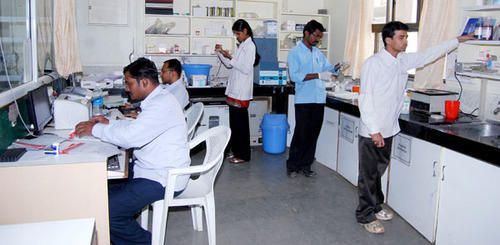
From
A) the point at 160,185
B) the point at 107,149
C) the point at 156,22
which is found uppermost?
the point at 156,22

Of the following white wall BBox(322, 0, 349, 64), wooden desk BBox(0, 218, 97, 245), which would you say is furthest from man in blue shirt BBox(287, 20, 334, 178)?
wooden desk BBox(0, 218, 97, 245)

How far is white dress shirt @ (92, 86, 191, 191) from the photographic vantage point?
2311mm

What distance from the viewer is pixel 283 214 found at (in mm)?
3492

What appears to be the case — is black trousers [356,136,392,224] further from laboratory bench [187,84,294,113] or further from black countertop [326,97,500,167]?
laboratory bench [187,84,294,113]

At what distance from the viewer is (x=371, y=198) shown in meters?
3.18

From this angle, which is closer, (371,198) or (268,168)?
(371,198)

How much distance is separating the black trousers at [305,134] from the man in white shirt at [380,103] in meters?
1.10

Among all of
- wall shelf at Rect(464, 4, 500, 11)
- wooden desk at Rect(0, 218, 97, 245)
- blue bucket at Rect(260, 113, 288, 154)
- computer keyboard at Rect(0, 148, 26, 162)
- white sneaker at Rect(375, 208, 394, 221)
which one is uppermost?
wall shelf at Rect(464, 4, 500, 11)

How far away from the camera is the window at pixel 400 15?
453 centimetres

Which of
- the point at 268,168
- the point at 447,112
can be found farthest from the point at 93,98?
the point at 447,112

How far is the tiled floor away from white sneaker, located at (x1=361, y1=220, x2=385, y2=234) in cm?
4

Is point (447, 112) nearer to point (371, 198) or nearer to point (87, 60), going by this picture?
point (371, 198)

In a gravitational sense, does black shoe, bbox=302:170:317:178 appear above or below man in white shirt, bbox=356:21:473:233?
below

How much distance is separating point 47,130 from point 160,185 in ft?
3.28
